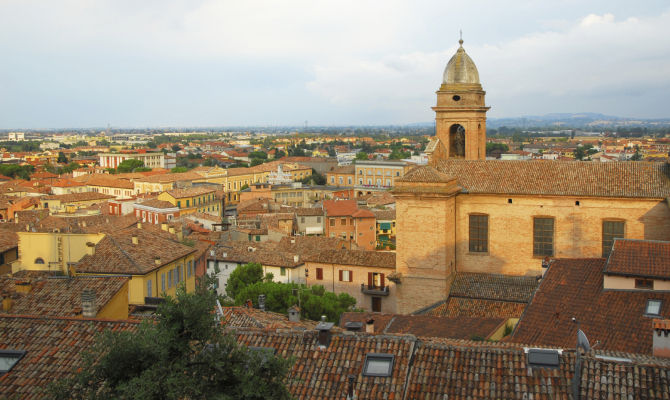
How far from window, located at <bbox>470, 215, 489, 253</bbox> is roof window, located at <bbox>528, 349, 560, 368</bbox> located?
49.5 ft

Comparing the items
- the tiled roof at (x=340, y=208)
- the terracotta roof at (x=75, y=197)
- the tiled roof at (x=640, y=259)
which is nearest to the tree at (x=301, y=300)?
the tiled roof at (x=640, y=259)

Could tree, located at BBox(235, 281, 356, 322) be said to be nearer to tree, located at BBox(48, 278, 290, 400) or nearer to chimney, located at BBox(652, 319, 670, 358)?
chimney, located at BBox(652, 319, 670, 358)

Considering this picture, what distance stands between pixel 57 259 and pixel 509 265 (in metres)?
17.0

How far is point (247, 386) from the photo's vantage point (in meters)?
7.94

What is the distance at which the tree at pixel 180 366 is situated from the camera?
7.91 m

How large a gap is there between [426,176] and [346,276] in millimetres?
10906

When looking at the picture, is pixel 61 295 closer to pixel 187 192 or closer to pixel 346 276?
pixel 346 276

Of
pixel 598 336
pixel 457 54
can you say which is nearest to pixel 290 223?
pixel 457 54

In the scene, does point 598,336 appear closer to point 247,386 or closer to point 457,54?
point 247,386

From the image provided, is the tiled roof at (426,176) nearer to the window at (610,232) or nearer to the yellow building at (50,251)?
the window at (610,232)

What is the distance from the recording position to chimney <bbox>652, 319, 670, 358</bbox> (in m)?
11.9

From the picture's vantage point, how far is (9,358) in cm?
1191

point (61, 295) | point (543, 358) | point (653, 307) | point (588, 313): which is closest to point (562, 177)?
point (588, 313)

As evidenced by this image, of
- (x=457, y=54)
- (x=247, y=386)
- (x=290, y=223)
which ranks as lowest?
(x=290, y=223)
